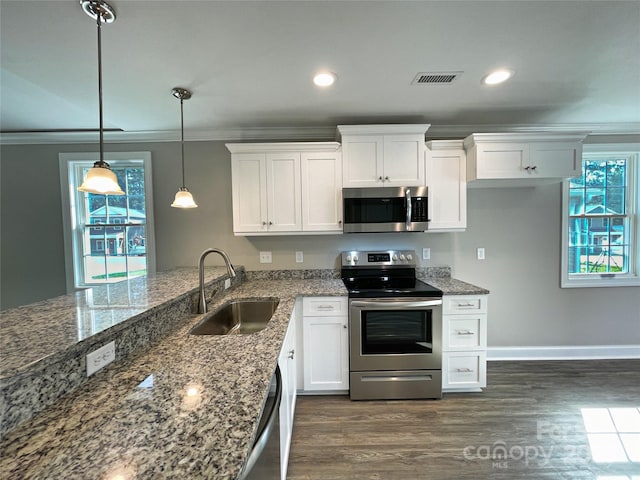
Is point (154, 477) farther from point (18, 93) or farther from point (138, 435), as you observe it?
point (18, 93)

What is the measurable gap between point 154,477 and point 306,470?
4.60 feet

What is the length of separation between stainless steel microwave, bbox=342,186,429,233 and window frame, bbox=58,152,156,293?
2095mm

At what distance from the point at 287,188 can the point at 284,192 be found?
0.16ft

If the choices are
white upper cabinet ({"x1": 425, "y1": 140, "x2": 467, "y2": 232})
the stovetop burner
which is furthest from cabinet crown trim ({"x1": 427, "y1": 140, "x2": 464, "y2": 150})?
the stovetop burner

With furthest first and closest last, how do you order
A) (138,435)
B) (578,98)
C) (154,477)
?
(578,98), (138,435), (154,477)

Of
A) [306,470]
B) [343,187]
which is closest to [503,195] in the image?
[343,187]

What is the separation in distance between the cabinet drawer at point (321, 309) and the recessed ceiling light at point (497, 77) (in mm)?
1920

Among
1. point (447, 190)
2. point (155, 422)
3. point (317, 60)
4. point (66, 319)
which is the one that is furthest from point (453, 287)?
point (66, 319)

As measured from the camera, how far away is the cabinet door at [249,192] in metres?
2.44

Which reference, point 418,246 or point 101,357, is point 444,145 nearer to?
point 418,246

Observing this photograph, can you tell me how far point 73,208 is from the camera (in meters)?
2.80

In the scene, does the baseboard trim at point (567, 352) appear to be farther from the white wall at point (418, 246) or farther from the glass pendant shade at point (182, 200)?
the glass pendant shade at point (182, 200)

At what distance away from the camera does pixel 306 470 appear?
1.55 meters

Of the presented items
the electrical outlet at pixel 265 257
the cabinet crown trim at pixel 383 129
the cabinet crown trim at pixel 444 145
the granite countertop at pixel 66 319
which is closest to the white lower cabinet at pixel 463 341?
the cabinet crown trim at pixel 444 145
